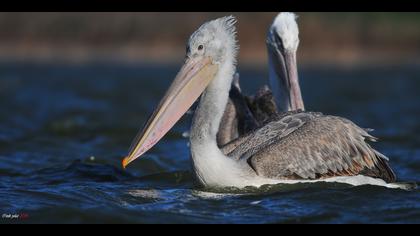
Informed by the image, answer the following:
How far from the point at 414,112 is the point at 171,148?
5892 mm

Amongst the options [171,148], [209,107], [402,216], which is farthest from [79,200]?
[171,148]

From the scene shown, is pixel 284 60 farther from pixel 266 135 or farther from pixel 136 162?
pixel 266 135

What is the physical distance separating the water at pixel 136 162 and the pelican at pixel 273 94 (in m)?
0.69

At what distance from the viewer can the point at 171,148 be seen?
36.2ft

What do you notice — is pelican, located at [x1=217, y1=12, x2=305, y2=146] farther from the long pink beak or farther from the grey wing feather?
the long pink beak

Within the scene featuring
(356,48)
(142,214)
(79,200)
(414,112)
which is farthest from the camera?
(356,48)

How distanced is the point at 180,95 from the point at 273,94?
249 cm

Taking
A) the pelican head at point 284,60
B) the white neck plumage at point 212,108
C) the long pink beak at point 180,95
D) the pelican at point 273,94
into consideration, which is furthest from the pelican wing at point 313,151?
the pelican head at point 284,60

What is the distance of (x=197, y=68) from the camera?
7.04 meters

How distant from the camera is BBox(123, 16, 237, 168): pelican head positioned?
22.9ft

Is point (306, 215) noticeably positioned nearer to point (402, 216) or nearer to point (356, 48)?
point (402, 216)

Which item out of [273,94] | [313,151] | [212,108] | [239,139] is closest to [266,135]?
[239,139]

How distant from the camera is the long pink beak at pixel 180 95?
22.6 ft

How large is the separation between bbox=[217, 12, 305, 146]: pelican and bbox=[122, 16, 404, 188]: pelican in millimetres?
1032
